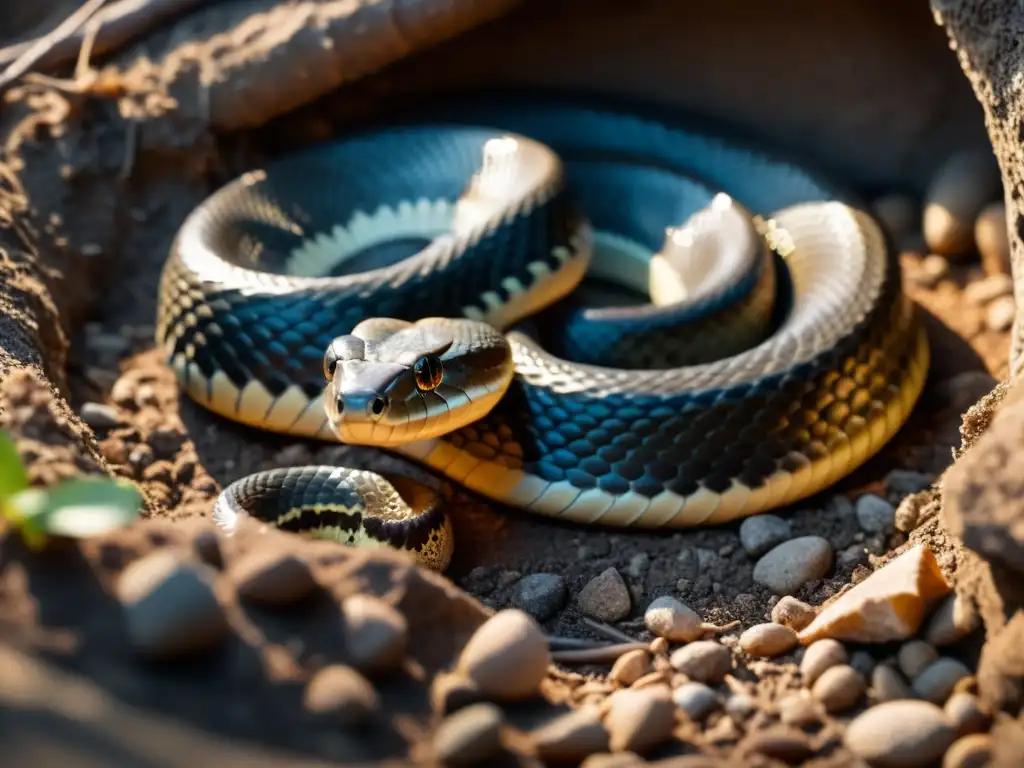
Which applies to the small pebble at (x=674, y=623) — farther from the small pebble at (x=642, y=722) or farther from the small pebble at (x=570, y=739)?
the small pebble at (x=570, y=739)

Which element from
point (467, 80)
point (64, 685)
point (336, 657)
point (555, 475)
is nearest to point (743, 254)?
point (555, 475)

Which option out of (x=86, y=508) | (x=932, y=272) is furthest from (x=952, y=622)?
(x=932, y=272)

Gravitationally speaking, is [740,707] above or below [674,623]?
above

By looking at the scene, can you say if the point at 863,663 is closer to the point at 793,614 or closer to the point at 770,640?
the point at 770,640

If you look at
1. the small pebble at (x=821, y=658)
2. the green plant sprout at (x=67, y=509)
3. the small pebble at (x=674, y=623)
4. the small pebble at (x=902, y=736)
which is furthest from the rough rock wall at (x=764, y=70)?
the green plant sprout at (x=67, y=509)

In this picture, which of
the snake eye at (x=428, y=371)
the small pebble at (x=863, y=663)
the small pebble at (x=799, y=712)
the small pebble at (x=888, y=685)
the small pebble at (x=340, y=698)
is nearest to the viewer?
the small pebble at (x=340, y=698)

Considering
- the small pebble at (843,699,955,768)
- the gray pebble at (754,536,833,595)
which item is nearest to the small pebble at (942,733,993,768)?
the small pebble at (843,699,955,768)

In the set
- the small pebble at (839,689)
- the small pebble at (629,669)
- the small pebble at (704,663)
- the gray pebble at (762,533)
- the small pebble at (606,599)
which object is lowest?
the gray pebble at (762,533)
